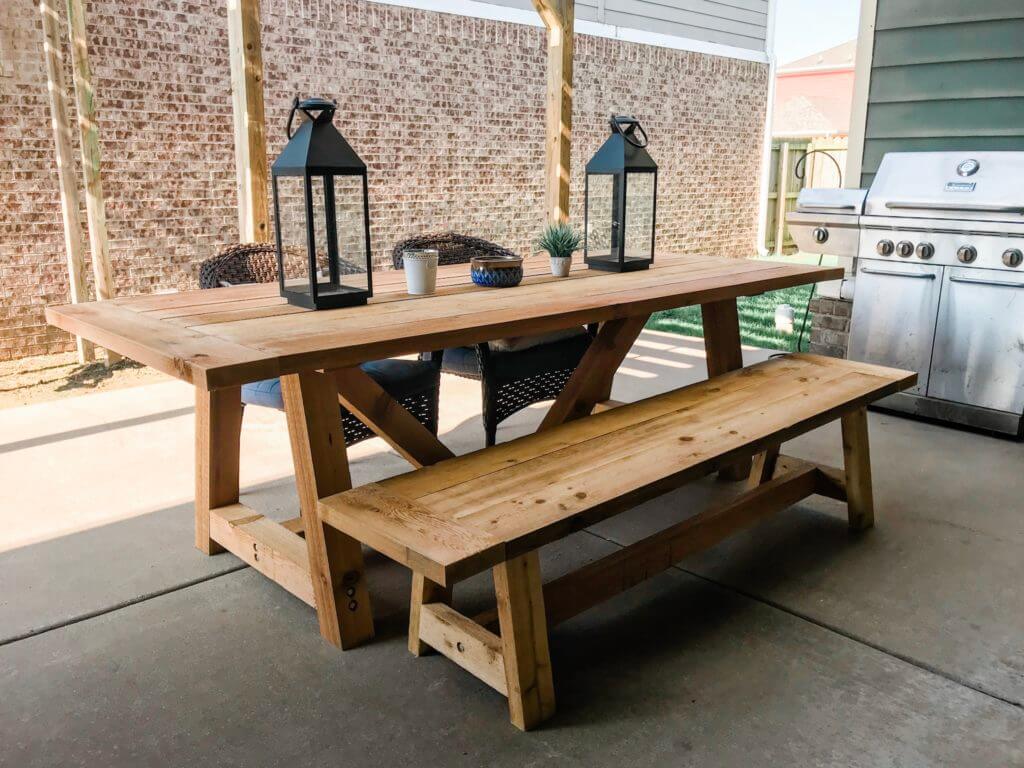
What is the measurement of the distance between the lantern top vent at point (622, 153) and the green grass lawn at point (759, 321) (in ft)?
7.87

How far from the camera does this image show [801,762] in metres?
1.62

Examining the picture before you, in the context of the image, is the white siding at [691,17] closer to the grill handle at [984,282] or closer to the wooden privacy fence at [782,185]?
the wooden privacy fence at [782,185]

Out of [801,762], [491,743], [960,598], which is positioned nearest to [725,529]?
[960,598]

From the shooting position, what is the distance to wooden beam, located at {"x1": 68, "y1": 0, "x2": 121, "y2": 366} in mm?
4148

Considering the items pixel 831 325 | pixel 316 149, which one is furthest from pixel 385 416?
pixel 831 325

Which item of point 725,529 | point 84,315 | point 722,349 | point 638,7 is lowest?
point 725,529

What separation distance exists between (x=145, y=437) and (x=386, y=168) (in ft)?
10.7

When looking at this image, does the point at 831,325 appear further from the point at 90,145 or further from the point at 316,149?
the point at 90,145

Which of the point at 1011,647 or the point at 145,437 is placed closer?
the point at 1011,647

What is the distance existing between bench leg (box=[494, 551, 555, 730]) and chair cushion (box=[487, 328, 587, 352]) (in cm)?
135

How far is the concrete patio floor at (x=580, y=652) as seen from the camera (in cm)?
168

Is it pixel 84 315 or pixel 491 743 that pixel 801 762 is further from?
pixel 84 315

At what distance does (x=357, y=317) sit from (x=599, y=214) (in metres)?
1.05

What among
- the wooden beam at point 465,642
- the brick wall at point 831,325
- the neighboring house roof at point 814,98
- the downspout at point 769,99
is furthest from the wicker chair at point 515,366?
the neighboring house roof at point 814,98
